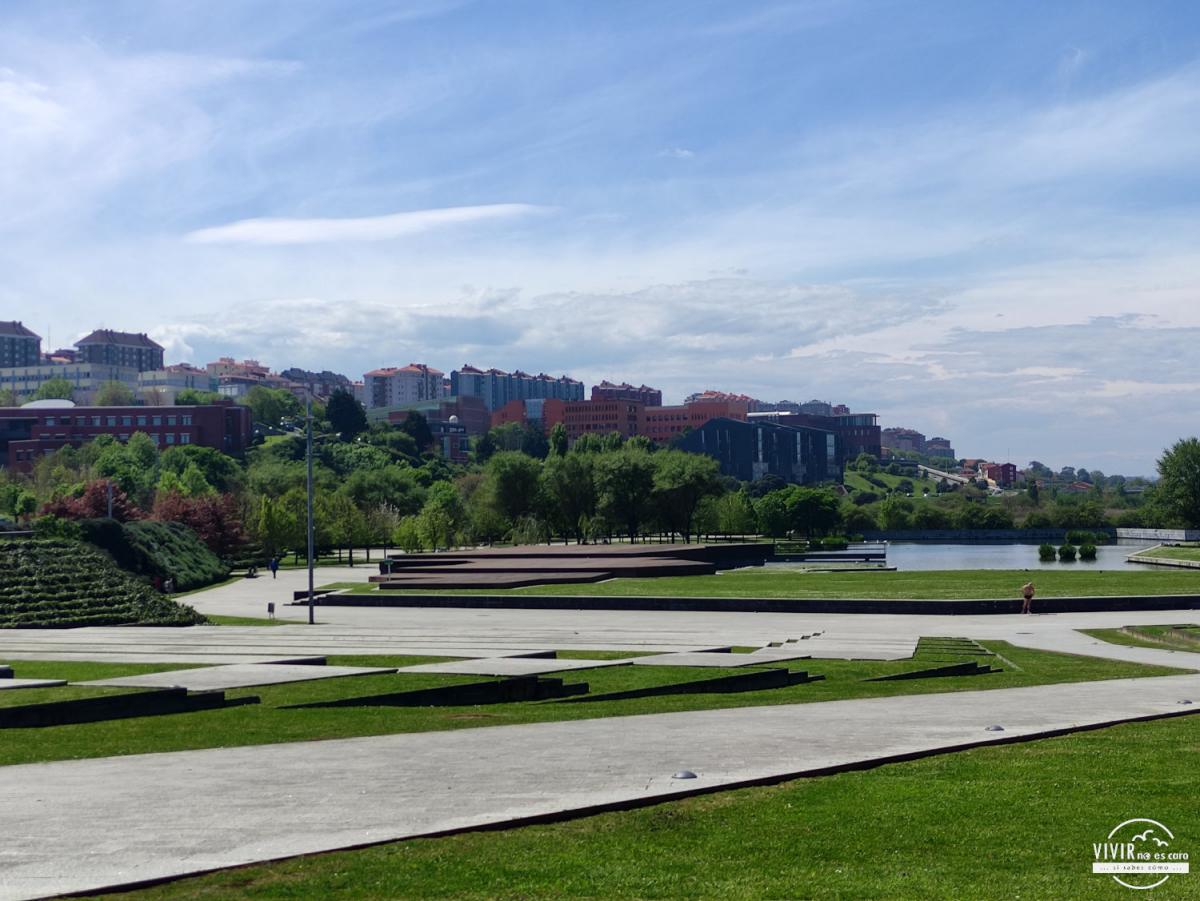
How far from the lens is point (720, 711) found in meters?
16.5

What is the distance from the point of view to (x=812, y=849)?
8750mm

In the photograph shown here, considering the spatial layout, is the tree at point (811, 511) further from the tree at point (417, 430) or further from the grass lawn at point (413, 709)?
the grass lawn at point (413, 709)

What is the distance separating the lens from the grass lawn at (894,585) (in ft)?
139

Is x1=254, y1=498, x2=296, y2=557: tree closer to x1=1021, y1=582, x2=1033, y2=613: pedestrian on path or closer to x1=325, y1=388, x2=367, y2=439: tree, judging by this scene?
x1=1021, y1=582, x2=1033, y2=613: pedestrian on path

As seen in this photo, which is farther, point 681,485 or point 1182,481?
point 1182,481

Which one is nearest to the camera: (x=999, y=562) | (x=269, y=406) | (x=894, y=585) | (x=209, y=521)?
(x=894, y=585)

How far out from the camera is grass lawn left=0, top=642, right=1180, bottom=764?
14609 mm

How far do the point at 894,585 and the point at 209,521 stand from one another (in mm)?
42217

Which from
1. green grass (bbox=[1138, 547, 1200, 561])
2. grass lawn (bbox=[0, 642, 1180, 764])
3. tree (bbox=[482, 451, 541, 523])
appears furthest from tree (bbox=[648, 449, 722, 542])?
grass lawn (bbox=[0, 642, 1180, 764])

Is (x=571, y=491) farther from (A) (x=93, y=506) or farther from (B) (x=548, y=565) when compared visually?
(A) (x=93, y=506)

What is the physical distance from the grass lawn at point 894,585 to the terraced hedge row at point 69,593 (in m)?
12.2

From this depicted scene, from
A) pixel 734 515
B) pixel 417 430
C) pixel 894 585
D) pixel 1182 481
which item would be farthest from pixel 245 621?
pixel 417 430

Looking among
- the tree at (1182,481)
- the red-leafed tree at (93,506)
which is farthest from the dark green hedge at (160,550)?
the tree at (1182,481)

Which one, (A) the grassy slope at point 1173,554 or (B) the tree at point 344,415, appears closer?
(A) the grassy slope at point 1173,554
